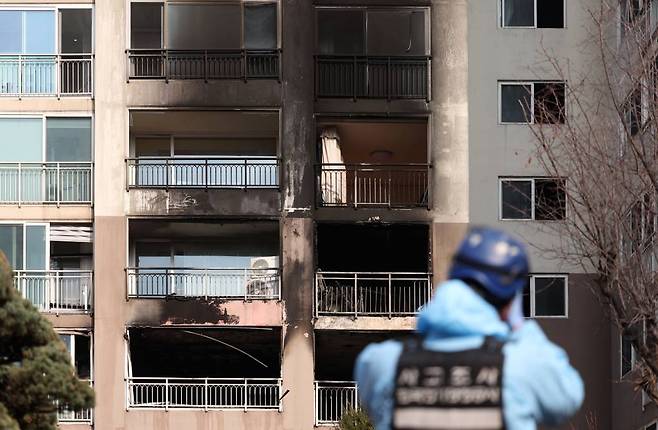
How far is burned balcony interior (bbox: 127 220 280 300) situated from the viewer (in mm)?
45406

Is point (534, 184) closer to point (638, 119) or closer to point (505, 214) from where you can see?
point (505, 214)

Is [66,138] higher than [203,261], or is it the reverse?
[66,138]

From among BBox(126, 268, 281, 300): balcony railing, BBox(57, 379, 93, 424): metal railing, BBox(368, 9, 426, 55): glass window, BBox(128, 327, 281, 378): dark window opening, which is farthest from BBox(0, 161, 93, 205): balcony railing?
BBox(368, 9, 426, 55): glass window

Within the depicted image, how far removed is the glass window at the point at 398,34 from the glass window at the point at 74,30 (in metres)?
7.96

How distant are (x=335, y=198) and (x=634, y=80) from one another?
13.1 meters

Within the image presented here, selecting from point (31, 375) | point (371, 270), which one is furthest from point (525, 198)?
point (31, 375)

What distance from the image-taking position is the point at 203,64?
45594 mm

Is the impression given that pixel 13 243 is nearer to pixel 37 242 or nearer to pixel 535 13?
pixel 37 242

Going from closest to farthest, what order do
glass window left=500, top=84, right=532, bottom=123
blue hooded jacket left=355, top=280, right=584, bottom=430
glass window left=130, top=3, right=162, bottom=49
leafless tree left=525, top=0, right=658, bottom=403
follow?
1. blue hooded jacket left=355, top=280, right=584, bottom=430
2. leafless tree left=525, top=0, right=658, bottom=403
3. glass window left=500, top=84, right=532, bottom=123
4. glass window left=130, top=3, right=162, bottom=49

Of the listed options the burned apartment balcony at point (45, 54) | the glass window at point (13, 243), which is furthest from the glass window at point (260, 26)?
the glass window at point (13, 243)

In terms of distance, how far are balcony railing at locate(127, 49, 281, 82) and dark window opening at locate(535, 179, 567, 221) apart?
786 centimetres

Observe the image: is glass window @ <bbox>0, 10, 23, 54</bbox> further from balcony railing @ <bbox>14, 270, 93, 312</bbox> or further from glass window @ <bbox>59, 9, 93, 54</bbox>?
balcony railing @ <bbox>14, 270, 93, 312</bbox>

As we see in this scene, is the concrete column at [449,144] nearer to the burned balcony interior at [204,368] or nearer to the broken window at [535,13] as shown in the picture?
the broken window at [535,13]

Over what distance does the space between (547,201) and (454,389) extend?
3952 cm
